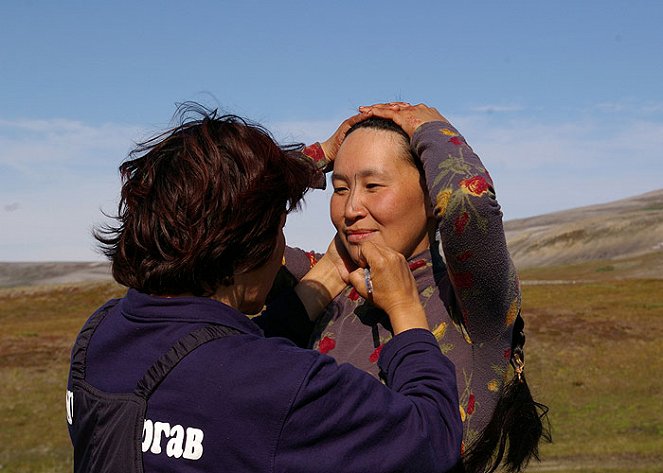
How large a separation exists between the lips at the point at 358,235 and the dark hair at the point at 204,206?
0.67 meters

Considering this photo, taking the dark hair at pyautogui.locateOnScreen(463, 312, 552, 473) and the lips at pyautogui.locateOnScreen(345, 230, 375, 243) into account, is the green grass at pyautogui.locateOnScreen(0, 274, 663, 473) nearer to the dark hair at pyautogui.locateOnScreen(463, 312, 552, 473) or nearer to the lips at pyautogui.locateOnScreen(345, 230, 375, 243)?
the dark hair at pyautogui.locateOnScreen(463, 312, 552, 473)

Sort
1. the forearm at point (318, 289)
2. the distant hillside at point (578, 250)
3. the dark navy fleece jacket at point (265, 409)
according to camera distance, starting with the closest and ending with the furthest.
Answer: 1. the dark navy fleece jacket at point (265, 409)
2. the forearm at point (318, 289)
3. the distant hillside at point (578, 250)

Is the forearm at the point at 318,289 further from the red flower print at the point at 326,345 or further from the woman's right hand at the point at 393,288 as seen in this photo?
the woman's right hand at the point at 393,288

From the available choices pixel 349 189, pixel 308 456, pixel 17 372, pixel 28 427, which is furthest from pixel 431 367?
pixel 17 372

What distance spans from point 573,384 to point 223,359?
2389cm

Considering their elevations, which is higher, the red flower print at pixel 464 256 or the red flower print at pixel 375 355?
the red flower print at pixel 464 256

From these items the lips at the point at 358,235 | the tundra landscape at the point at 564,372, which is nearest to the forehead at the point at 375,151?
the lips at the point at 358,235

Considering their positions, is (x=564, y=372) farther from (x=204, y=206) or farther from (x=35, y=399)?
(x=204, y=206)

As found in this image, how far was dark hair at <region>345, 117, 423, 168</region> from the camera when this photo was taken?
131 inches

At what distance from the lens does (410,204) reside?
3344 millimetres

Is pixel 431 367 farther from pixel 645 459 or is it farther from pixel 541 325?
pixel 541 325

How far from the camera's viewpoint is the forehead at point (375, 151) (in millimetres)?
3334

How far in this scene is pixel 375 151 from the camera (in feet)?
11.0

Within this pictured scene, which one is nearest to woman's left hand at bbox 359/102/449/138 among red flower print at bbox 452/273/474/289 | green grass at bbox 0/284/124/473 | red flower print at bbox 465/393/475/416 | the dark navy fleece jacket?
red flower print at bbox 452/273/474/289
